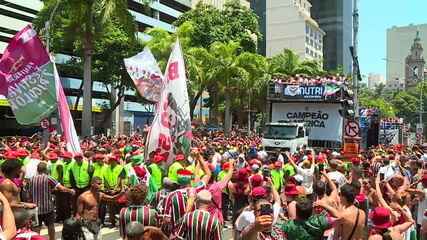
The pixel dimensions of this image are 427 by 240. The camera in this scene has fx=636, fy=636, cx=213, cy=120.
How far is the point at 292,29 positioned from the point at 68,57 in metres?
75.0

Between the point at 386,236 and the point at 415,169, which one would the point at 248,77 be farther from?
the point at 386,236

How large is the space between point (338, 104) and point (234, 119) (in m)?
42.0

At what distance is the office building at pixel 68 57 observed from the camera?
49.7 m

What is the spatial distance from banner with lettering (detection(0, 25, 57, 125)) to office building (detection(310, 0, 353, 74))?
12730cm

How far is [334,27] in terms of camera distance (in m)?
139

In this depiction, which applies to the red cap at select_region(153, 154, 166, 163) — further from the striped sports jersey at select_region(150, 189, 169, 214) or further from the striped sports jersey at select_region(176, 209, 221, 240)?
the striped sports jersey at select_region(176, 209, 221, 240)

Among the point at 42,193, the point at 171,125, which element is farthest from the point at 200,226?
the point at 171,125

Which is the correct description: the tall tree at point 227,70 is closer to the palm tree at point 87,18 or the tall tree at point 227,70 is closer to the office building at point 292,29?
the palm tree at point 87,18

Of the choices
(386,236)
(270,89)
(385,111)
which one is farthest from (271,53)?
(386,236)

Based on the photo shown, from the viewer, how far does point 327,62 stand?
14025 cm

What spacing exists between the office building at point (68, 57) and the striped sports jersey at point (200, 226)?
102 feet

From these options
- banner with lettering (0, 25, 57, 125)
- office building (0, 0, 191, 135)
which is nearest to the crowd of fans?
banner with lettering (0, 25, 57, 125)

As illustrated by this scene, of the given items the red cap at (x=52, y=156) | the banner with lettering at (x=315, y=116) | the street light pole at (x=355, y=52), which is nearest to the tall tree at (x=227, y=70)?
the banner with lettering at (x=315, y=116)

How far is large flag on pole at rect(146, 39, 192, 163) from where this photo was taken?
37.3ft
